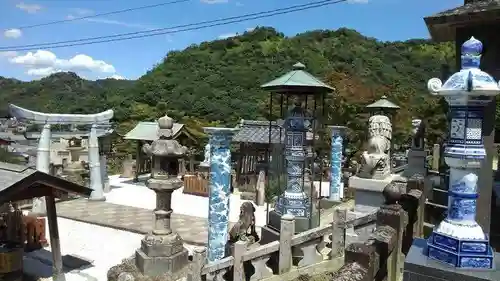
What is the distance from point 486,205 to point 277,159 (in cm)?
602

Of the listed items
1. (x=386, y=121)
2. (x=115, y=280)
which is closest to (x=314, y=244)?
(x=115, y=280)

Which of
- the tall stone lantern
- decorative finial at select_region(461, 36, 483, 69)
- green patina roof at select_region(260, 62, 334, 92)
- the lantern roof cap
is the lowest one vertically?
the tall stone lantern

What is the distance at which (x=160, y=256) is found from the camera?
8.09 meters

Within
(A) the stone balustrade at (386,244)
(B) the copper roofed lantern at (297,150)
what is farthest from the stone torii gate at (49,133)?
(A) the stone balustrade at (386,244)

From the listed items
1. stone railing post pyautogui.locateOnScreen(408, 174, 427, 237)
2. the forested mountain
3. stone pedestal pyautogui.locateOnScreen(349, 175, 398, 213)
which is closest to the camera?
stone railing post pyautogui.locateOnScreen(408, 174, 427, 237)

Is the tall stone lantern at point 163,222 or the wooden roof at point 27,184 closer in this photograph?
the wooden roof at point 27,184

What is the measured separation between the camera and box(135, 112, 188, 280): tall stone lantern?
806cm

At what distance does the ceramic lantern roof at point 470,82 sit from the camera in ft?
10.1

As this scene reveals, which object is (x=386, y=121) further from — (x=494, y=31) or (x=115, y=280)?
(x=115, y=280)

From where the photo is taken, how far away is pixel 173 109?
3588 centimetres

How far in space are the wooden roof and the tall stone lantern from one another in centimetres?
138

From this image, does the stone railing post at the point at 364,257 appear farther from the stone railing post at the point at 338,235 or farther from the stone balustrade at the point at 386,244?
the stone railing post at the point at 338,235

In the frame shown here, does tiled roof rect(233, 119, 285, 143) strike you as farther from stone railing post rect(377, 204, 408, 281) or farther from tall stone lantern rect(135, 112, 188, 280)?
stone railing post rect(377, 204, 408, 281)

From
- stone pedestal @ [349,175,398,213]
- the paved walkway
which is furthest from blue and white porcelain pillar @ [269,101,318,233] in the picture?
the paved walkway
